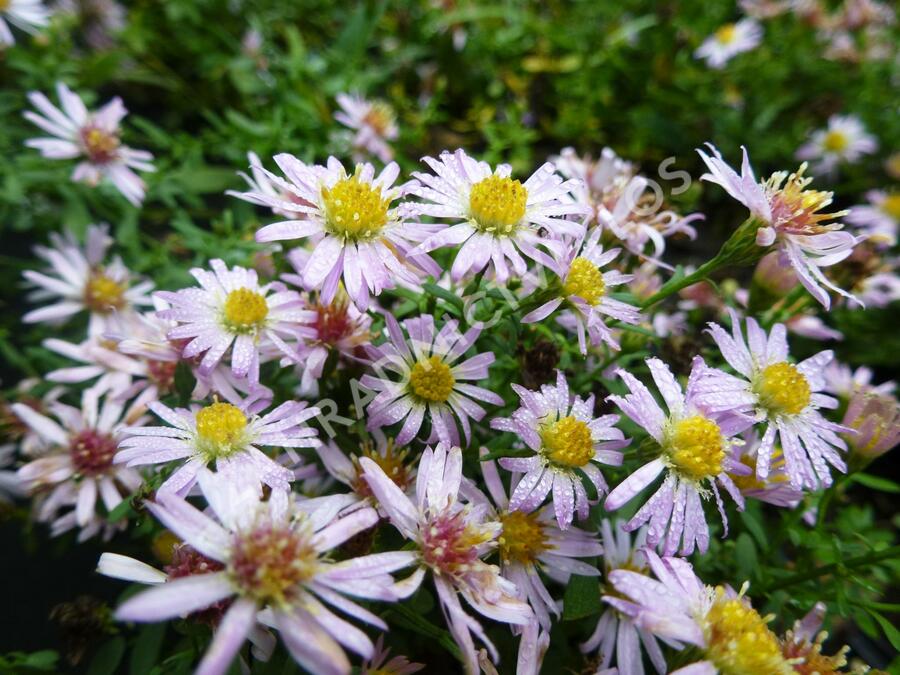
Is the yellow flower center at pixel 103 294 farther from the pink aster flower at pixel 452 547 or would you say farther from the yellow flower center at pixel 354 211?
the pink aster flower at pixel 452 547

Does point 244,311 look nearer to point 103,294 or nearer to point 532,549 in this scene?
point 532,549

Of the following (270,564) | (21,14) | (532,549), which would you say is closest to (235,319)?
(270,564)

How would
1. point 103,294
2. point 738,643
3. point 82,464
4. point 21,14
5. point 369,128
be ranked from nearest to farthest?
point 738,643, point 82,464, point 103,294, point 21,14, point 369,128

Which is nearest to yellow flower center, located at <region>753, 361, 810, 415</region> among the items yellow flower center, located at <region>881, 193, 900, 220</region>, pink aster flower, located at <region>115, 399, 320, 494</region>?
pink aster flower, located at <region>115, 399, 320, 494</region>

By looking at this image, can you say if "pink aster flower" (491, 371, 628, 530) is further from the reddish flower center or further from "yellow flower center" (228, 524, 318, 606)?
the reddish flower center

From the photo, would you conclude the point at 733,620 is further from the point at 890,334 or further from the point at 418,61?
Result: the point at 418,61

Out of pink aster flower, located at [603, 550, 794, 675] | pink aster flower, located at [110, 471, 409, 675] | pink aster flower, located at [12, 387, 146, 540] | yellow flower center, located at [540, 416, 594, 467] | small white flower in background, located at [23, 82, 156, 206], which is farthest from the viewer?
small white flower in background, located at [23, 82, 156, 206]
